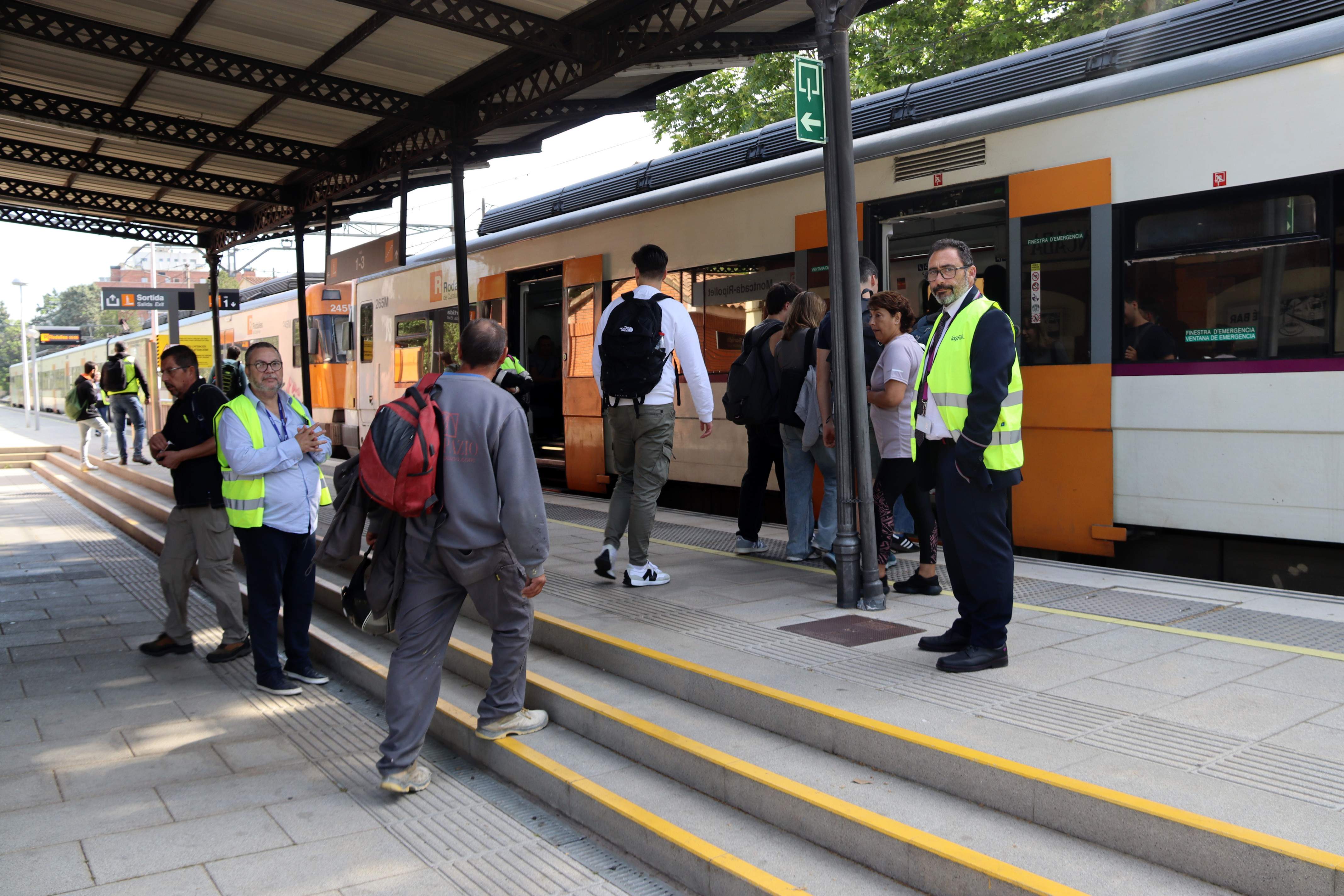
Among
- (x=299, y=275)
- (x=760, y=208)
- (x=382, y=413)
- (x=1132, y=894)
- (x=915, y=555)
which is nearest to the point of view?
(x=1132, y=894)

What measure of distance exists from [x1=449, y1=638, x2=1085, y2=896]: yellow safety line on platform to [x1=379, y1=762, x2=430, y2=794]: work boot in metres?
0.72

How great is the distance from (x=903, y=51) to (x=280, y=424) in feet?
55.1

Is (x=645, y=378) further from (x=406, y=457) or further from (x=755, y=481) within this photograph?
(x=406, y=457)

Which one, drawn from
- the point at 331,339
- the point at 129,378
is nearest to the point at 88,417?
the point at 129,378

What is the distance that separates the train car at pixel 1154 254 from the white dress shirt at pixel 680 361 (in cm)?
205

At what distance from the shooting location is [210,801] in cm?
424

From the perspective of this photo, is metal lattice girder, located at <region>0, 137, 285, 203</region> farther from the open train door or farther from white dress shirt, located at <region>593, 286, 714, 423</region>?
white dress shirt, located at <region>593, 286, 714, 423</region>

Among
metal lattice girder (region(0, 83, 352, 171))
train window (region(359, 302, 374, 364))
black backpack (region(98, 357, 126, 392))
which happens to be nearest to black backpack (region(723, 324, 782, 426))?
metal lattice girder (region(0, 83, 352, 171))

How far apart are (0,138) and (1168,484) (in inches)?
515

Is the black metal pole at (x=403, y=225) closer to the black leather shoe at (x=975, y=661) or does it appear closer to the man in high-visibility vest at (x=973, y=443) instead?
the man in high-visibility vest at (x=973, y=443)

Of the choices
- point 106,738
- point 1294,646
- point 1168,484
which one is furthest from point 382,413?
point 1168,484

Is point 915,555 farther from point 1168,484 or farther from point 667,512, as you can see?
point 667,512

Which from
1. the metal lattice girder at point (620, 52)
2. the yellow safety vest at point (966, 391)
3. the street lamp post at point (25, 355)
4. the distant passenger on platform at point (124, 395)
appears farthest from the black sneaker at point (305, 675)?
the street lamp post at point (25, 355)

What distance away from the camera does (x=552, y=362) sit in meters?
12.8
